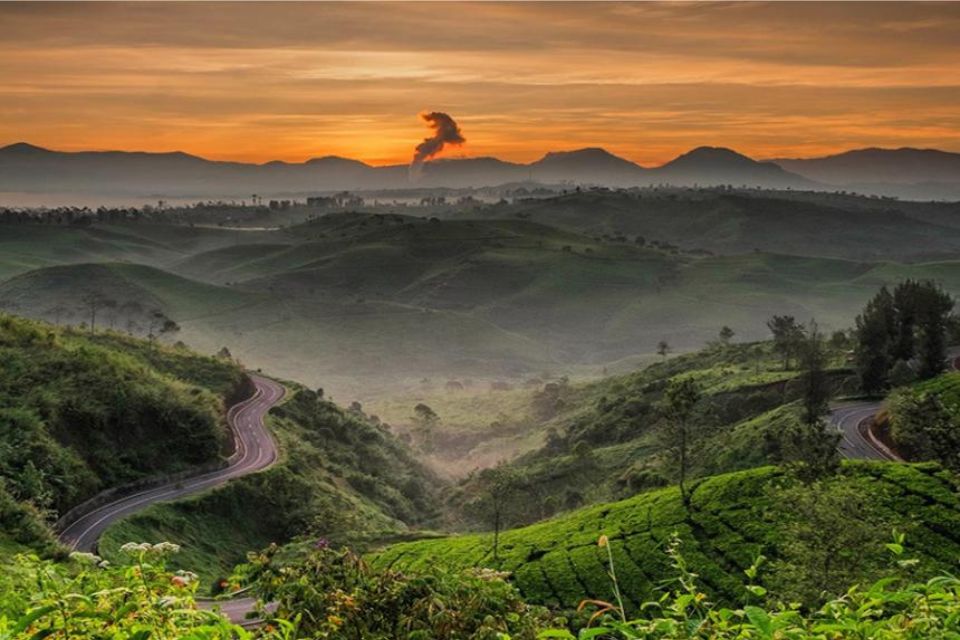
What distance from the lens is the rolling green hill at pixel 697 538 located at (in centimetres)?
4891

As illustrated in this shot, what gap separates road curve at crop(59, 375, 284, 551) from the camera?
64.6 metres

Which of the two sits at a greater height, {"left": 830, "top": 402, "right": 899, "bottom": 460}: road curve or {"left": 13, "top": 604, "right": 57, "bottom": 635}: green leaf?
{"left": 13, "top": 604, "right": 57, "bottom": 635}: green leaf

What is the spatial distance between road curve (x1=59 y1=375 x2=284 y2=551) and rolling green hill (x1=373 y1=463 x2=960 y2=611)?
23.2 metres

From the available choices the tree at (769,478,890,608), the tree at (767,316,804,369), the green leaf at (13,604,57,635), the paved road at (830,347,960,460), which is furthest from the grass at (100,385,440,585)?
the tree at (767,316,804,369)

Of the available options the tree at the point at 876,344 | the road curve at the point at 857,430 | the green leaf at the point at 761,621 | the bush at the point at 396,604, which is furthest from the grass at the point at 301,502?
the green leaf at the point at 761,621

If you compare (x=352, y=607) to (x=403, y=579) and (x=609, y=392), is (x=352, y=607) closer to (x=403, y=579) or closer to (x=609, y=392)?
(x=403, y=579)

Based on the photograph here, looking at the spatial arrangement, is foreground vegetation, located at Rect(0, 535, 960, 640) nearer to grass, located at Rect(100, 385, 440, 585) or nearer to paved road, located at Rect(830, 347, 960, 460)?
grass, located at Rect(100, 385, 440, 585)

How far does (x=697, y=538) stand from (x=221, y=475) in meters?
50.8

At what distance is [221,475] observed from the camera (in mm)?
84062

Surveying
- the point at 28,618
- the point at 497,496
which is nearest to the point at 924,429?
the point at 497,496

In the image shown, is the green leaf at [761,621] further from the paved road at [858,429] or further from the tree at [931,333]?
the tree at [931,333]

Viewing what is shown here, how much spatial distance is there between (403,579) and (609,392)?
570ft

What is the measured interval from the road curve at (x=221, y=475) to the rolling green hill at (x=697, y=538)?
2315 centimetres

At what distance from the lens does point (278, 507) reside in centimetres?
8344
